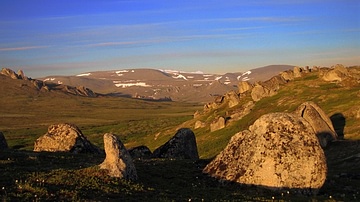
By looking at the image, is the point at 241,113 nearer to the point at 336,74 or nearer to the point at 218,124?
the point at 218,124

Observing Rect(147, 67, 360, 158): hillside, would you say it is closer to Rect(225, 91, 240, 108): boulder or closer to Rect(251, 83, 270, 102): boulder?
Rect(225, 91, 240, 108): boulder

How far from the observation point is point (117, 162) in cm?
3206

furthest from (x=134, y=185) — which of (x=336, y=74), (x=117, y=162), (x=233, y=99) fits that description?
(x=233, y=99)

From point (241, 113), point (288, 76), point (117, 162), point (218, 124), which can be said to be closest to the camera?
point (117, 162)

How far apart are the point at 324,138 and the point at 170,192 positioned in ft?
156

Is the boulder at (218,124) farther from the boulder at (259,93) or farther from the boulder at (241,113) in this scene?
the boulder at (259,93)

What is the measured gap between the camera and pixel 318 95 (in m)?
125

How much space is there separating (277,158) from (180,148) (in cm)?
2534

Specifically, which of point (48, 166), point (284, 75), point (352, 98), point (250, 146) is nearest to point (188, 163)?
point (250, 146)

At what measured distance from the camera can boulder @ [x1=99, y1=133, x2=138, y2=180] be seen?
3119 cm

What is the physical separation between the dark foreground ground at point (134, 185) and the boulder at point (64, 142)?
11720 millimetres

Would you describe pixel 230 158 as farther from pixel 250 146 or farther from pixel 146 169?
pixel 146 169

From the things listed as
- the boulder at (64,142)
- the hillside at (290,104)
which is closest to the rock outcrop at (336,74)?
the hillside at (290,104)

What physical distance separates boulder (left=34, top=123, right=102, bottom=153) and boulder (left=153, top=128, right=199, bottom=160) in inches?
385
